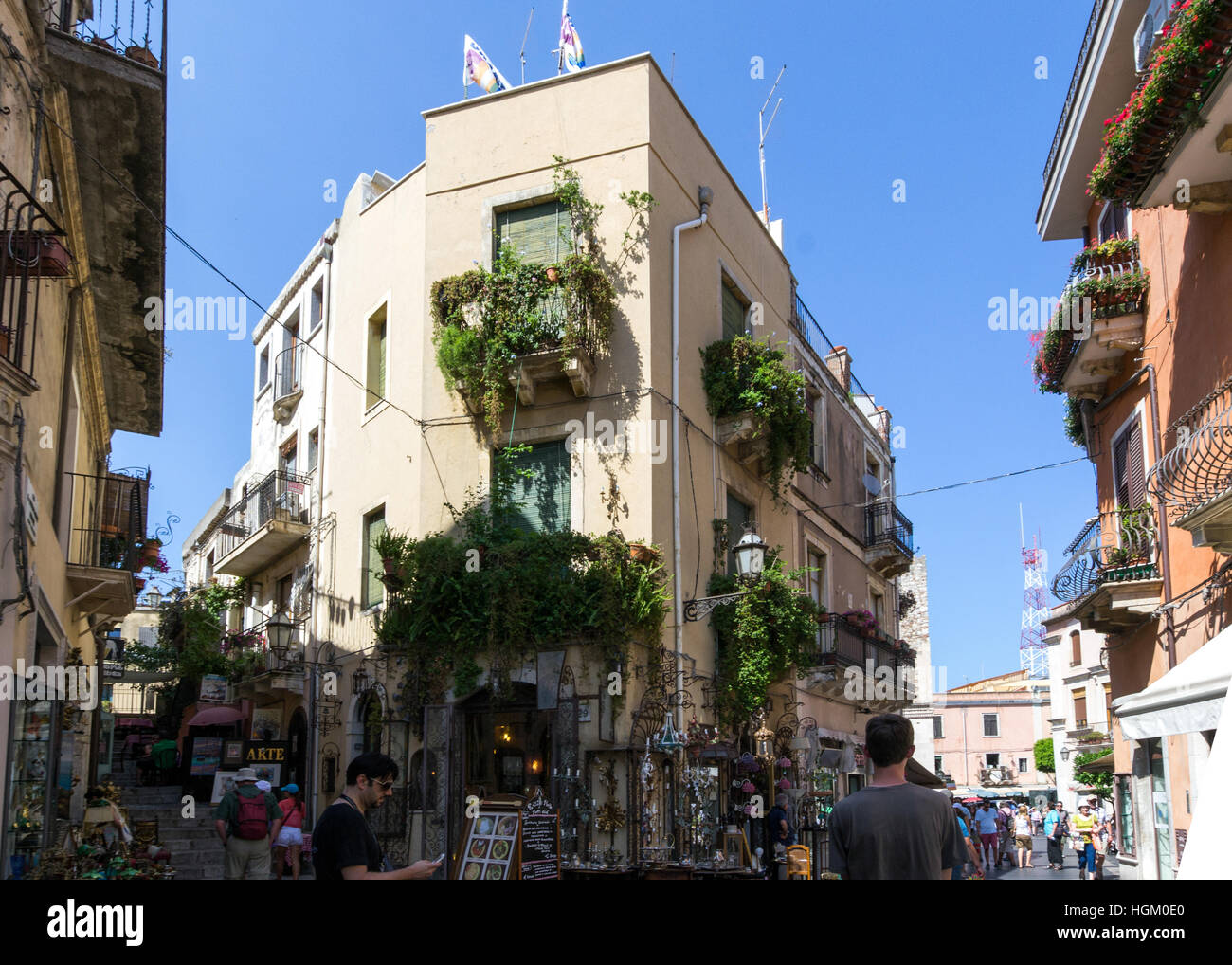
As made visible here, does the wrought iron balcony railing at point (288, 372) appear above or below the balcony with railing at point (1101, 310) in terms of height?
above

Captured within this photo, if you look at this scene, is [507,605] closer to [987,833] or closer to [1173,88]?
[1173,88]

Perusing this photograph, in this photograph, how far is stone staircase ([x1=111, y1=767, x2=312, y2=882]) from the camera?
1605 cm

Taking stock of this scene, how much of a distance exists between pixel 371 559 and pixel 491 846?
9434 mm

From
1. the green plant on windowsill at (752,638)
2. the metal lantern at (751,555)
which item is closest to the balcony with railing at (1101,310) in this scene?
the metal lantern at (751,555)

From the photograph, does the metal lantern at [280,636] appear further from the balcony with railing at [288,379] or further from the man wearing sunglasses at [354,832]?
the man wearing sunglasses at [354,832]

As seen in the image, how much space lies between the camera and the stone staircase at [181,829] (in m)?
16.0

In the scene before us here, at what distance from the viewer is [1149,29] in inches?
459

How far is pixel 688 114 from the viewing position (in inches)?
702

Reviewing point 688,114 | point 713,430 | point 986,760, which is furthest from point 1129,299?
point 986,760

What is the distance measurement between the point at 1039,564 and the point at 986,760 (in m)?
11.7

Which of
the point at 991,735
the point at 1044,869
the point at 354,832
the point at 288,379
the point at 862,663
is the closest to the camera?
the point at 354,832

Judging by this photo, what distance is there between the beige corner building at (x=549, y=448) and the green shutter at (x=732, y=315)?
0.19 feet

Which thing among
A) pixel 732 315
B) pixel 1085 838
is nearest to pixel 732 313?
pixel 732 315
